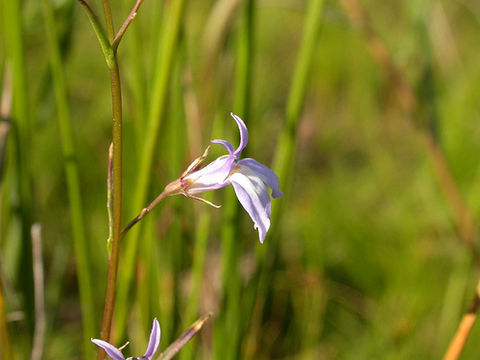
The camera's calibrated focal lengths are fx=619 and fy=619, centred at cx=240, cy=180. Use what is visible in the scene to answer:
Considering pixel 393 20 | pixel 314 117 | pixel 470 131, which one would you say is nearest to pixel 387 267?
pixel 470 131

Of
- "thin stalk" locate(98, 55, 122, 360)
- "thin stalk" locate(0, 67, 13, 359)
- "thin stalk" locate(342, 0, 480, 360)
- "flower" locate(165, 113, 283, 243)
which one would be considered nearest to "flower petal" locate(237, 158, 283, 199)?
"flower" locate(165, 113, 283, 243)

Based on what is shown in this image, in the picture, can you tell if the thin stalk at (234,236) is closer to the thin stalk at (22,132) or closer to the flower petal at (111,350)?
the thin stalk at (22,132)

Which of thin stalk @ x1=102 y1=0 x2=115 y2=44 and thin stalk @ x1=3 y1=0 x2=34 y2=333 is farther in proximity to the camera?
thin stalk @ x1=3 y1=0 x2=34 y2=333

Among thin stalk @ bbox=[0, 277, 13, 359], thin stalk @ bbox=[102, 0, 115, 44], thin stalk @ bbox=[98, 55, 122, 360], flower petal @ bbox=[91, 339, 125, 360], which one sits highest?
thin stalk @ bbox=[102, 0, 115, 44]

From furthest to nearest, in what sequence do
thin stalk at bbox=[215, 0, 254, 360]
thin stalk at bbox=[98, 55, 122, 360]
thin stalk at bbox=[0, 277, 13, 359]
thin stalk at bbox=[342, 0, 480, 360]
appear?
thin stalk at bbox=[342, 0, 480, 360] → thin stalk at bbox=[215, 0, 254, 360] → thin stalk at bbox=[0, 277, 13, 359] → thin stalk at bbox=[98, 55, 122, 360]

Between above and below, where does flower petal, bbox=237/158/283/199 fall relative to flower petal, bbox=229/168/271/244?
above

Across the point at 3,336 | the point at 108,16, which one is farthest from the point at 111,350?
the point at 3,336

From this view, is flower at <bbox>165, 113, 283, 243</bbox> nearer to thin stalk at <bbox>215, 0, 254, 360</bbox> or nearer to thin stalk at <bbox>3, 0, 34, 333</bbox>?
thin stalk at <bbox>215, 0, 254, 360</bbox>

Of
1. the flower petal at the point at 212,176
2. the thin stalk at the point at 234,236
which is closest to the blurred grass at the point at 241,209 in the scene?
the thin stalk at the point at 234,236
